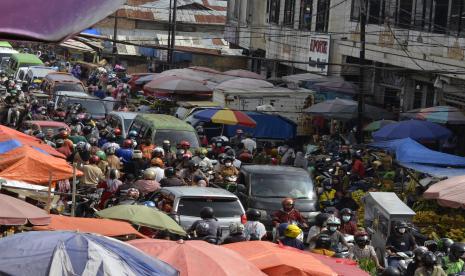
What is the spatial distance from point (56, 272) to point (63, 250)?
30 cm

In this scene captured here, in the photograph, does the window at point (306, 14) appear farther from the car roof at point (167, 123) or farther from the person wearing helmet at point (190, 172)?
the person wearing helmet at point (190, 172)

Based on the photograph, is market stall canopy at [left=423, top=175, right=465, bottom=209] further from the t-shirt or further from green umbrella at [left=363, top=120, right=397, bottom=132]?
green umbrella at [left=363, top=120, right=397, bottom=132]

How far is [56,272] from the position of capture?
7414mm

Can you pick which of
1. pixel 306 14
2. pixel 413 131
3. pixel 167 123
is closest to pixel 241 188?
pixel 167 123

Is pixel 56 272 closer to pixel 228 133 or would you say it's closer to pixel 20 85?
pixel 228 133

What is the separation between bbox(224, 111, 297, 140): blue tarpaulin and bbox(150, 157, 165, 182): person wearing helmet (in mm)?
8223

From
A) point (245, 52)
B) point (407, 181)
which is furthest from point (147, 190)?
point (245, 52)

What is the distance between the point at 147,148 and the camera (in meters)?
21.9

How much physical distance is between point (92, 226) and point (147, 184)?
5802mm

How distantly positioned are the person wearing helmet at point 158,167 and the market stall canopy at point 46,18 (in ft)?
51.3

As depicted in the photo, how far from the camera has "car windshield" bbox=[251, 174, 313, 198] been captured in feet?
57.8

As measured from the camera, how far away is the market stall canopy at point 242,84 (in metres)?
32.0

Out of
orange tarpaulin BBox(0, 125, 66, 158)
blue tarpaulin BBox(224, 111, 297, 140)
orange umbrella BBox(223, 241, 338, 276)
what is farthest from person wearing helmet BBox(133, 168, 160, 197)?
blue tarpaulin BBox(224, 111, 297, 140)

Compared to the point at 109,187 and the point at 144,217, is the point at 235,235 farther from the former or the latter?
the point at 109,187
